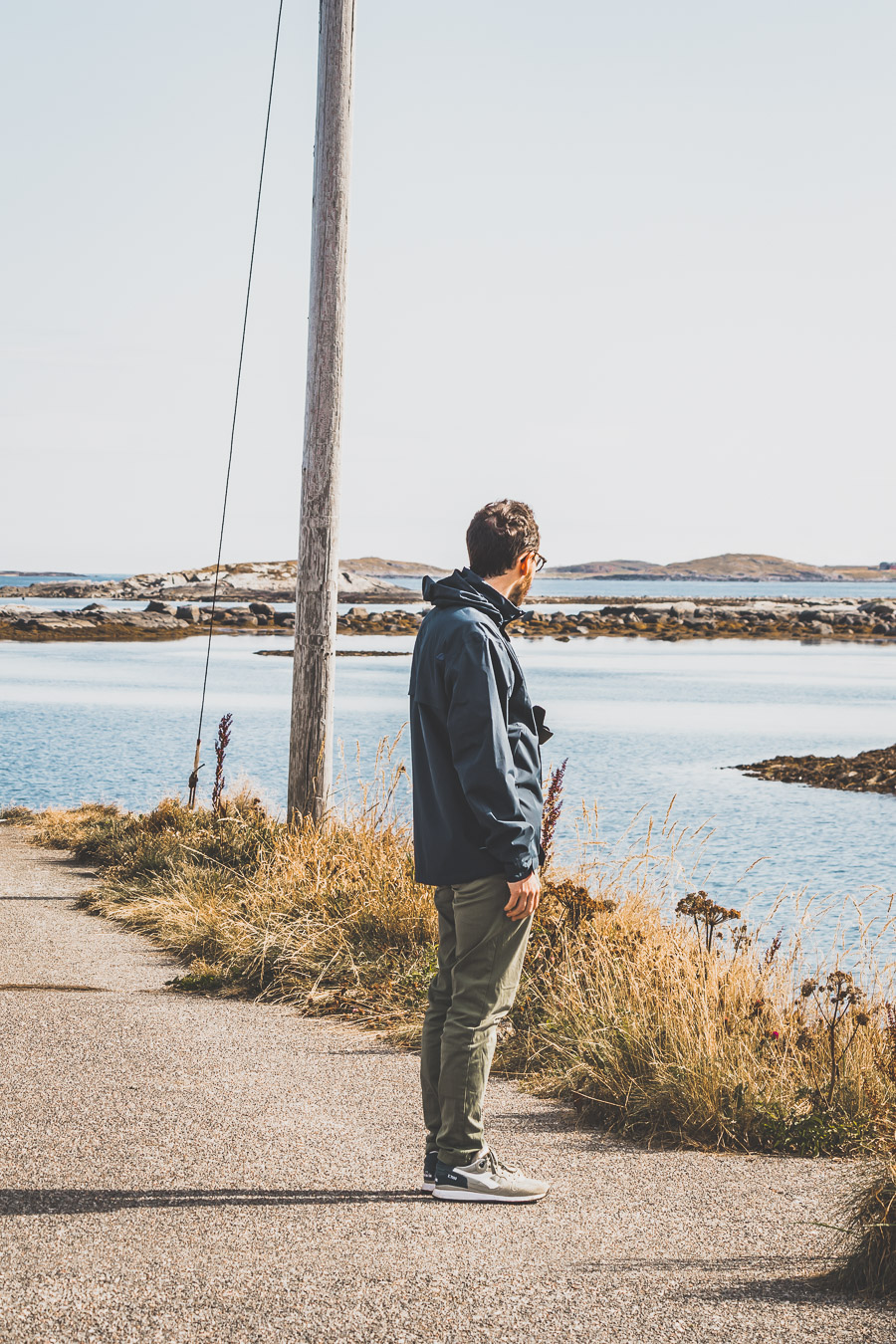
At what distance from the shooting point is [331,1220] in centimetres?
386

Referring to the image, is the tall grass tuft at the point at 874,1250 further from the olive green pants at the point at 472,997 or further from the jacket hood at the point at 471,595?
the jacket hood at the point at 471,595

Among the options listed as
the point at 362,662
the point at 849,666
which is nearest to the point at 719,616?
the point at 849,666

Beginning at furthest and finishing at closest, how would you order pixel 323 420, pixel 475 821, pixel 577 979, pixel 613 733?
pixel 613 733
pixel 323 420
pixel 577 979
pixel 475 821

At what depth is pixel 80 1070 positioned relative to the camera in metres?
5.26

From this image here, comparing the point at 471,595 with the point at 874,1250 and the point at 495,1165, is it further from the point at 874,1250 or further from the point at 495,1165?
the point at 874,1250

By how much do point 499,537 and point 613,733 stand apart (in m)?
24.6

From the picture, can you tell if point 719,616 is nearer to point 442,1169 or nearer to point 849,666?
point 849,666

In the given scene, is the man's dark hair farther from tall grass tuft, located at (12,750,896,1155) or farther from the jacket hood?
tall grass tuft, located at (12,750,896,1155)

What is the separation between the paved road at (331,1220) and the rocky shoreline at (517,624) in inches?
2375

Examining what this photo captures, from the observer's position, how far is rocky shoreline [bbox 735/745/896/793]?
2097 centimetres

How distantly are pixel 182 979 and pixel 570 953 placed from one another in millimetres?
2127

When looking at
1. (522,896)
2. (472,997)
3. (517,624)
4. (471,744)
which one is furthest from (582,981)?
(517,624)

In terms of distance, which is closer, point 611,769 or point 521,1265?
point 521,1265

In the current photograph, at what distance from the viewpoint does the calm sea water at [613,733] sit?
15.8m
